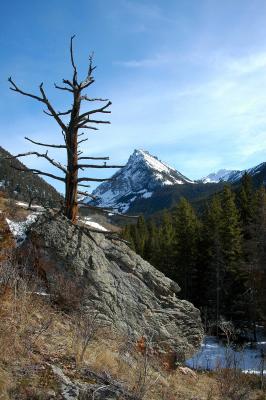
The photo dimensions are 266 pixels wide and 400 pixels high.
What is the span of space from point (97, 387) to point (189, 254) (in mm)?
39081

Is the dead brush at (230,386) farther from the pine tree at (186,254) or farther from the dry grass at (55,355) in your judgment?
the pine tree at (186,254)

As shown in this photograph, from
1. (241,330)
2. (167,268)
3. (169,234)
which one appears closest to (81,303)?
(241,330)

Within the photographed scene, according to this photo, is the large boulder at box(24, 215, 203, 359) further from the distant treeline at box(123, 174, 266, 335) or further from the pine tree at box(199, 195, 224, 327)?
the pine tree at box(199, 195, 224, 327)

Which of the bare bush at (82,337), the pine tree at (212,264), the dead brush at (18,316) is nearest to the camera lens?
the dead brush at (18,316)

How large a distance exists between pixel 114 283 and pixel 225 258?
3108 centimetres

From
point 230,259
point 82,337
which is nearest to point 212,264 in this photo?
point 230,259

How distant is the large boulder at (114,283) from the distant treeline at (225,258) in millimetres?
21272

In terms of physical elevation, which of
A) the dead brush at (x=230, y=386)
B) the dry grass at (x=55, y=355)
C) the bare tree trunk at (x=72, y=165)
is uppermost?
the bare tree trunk at (x=72, y=165)

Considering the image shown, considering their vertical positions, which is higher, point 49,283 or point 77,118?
point 77,118

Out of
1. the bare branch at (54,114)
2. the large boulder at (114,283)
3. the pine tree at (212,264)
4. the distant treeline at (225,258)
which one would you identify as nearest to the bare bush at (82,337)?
the large boulder at (114,283)

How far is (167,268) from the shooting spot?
156 ft

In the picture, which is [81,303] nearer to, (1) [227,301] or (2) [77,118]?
(2) [77,118]

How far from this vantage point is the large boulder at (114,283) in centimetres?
832

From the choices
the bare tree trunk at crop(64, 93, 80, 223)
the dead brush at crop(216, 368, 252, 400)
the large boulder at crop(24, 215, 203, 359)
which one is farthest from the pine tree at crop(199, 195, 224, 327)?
the dead brush at crop(216, 368, 252, 400)
